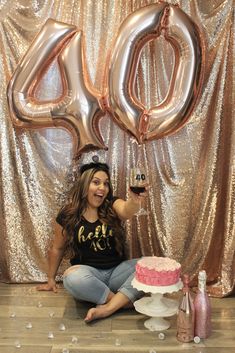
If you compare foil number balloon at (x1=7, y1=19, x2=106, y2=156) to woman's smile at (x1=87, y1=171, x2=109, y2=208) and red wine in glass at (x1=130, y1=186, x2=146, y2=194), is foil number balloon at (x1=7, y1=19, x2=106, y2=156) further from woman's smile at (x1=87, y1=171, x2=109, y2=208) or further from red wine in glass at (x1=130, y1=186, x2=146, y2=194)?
red wine in glass at (x1=130, y1=186, x2=146, y2=194)

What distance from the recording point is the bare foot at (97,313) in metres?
1.86

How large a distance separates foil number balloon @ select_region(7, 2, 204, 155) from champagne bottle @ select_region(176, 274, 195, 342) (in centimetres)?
77

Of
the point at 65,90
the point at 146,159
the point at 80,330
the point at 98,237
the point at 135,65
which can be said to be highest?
the point at 135,65

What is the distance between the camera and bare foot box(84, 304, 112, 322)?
1862 mm

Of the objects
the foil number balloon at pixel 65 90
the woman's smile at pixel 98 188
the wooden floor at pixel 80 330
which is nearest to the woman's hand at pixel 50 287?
the wooden floor at pixel 80 330

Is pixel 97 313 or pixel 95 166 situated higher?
pixel 95 166

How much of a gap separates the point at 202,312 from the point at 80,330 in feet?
1.59

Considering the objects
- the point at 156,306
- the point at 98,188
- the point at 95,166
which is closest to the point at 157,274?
the point at 156,306

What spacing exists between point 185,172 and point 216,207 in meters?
0.23

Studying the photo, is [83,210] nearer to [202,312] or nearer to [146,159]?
[146,159]

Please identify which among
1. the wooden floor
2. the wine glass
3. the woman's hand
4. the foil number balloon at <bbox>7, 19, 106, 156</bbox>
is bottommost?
the wooden floor

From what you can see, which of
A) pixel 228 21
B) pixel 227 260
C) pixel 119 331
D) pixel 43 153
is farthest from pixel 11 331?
pixel 228 21

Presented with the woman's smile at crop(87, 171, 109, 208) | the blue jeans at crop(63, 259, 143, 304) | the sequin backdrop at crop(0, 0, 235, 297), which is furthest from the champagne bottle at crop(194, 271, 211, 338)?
the woman's smile at crop(87, 171, 109, 208)

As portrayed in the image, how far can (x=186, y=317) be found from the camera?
173 centimetres
